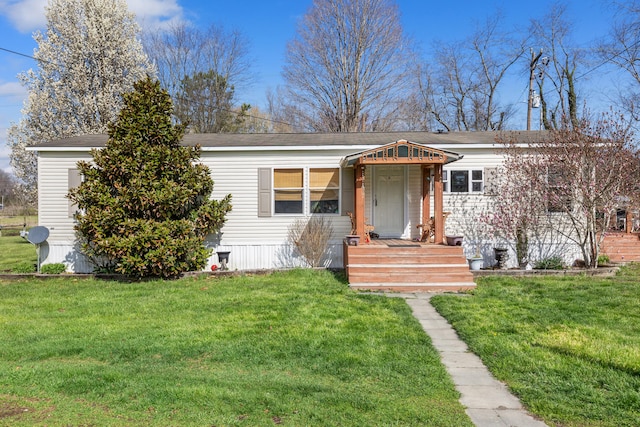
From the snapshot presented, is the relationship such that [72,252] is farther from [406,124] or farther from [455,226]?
[406,124]

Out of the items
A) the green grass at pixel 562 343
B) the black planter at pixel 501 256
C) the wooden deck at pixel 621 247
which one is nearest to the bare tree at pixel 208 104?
the black planter at pixel 501 256

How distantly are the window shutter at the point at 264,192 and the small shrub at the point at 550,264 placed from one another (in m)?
6.91

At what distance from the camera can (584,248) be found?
407 inches

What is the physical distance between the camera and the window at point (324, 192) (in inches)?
435

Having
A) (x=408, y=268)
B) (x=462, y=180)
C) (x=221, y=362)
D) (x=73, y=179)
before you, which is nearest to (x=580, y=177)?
(x=462, y=180)

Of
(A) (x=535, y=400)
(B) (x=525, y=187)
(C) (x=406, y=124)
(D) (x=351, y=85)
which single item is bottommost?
(A) (x=535, y=400)

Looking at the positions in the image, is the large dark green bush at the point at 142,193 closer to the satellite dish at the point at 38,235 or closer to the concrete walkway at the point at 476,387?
the satellite dish at the point at 38,235

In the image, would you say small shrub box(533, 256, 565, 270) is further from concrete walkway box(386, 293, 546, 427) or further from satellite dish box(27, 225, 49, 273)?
satellite dish box(27, 225, 49, 273)

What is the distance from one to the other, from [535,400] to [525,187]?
26.5 ft

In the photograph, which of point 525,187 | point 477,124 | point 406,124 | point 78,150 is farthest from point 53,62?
point 477,124

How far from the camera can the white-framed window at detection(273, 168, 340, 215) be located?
1105 cm

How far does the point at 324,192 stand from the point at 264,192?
1553 millimetres

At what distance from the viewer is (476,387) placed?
3979 millimetres

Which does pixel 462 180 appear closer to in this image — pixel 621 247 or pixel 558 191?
pixel 558 191
